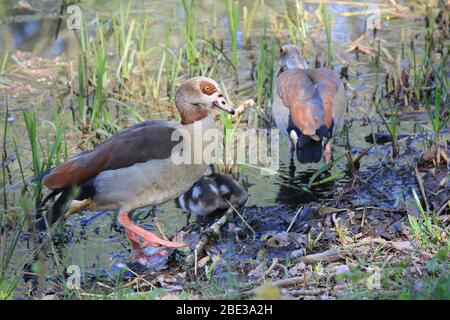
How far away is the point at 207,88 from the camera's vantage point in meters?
5.62

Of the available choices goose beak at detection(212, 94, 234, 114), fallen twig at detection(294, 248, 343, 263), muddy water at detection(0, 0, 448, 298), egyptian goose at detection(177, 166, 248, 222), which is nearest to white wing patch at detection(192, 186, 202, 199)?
egyptian goose at detection(177, 166, 248, 222)

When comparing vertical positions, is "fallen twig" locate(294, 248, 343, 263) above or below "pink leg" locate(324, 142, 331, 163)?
below

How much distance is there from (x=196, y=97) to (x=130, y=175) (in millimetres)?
693

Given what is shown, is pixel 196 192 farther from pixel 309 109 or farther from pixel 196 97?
pixel 309 109

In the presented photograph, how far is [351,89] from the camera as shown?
7.84 meters

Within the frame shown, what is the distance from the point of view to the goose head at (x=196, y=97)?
5613 millimetres

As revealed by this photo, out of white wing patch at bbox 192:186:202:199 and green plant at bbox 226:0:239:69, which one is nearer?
white wing patch at bbox 192:186:202:199

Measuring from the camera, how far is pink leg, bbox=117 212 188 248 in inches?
210

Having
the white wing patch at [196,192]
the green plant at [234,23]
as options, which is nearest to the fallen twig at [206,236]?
the white wing patch at [196,192]

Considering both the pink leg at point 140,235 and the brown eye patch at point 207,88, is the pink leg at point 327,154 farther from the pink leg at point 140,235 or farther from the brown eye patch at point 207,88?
the pink leg at point 140,235

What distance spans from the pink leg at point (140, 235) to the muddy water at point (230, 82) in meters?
0.12

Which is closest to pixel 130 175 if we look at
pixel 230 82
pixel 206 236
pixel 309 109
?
pixel 206 236

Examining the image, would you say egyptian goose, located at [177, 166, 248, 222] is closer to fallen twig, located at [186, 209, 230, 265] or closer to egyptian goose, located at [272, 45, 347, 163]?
fallen twig, located at [186, 209, 230, 265]

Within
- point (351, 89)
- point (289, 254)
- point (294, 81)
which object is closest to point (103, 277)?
point (289, 254)
